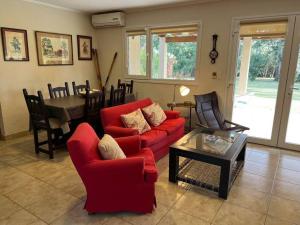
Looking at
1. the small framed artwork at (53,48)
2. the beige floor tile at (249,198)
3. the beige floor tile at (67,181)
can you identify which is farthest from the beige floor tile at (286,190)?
the small framed artwork at (53,48)

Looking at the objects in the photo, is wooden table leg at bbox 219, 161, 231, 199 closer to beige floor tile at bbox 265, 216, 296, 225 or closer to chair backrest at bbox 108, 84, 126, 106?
beige floor tile at bbox 265, 216, 296, 225

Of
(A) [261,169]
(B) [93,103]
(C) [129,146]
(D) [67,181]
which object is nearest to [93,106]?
(B) [93,103]

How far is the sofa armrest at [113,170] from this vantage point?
1907mm

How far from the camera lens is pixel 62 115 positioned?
3.23 m

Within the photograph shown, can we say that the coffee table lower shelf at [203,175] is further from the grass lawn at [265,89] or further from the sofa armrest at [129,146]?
the grass lawn at [265,89]

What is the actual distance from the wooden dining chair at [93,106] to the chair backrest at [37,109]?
0.63 meters

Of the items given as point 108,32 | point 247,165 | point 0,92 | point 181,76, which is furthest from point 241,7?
point 0,92

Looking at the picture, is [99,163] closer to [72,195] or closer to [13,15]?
[72,195]

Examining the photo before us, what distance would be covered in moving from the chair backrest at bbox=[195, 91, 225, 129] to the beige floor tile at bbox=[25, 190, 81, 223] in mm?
2347

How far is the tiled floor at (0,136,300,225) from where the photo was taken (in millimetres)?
2039

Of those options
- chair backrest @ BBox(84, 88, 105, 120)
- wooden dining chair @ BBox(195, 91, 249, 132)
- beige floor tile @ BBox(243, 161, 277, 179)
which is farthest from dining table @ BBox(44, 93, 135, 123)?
beige floor tile @ BBox(243, 161, 277, 179)

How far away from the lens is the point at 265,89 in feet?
12.4

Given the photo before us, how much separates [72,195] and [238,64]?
3.38 metres

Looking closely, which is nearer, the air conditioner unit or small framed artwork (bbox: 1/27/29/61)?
small framed artwork (bbox: 1/27/29/61)
